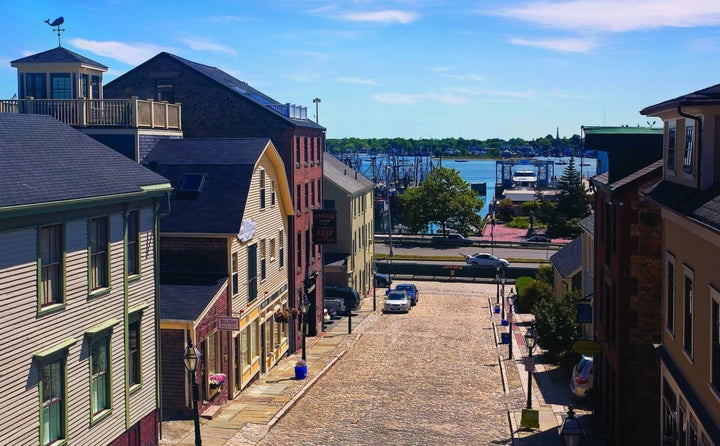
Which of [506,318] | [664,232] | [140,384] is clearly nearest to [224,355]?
[140,384]

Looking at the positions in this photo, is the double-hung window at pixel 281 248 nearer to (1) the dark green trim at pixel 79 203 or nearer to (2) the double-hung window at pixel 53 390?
(1) the dark green trim at pixel 79 203

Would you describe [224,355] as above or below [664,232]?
below

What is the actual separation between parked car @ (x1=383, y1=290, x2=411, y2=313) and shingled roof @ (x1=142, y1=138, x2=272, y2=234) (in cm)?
2404

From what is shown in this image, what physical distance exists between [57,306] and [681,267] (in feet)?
41.6

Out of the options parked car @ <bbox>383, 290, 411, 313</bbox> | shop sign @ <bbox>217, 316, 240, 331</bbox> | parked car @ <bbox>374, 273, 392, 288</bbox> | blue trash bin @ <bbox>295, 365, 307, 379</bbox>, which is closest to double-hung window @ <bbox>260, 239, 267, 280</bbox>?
blue trash bin @ <bbox>295, 365, 307, 379</bbox>

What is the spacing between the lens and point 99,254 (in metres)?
21.1

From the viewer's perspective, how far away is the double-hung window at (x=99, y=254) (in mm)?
20609

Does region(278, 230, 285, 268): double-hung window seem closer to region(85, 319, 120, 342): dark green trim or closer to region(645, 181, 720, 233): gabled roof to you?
region(85, 319, 120, 342): dark green trim

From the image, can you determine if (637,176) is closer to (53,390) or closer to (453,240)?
(53,390)

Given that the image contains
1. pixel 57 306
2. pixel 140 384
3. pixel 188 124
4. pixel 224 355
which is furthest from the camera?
pixel 188 124

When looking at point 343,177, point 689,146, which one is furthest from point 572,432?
point 343,177

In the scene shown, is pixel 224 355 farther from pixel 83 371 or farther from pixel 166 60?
pixel 166 60

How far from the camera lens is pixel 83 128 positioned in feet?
111

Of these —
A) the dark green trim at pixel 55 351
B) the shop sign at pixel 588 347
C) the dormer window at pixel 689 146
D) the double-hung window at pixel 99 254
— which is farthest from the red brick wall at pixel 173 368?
the dormer window at pixel 689 146
